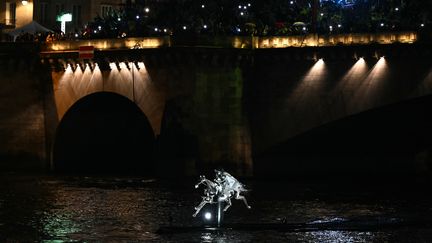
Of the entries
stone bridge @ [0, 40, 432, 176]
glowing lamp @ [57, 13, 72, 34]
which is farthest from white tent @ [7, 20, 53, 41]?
stone bridge @ [0, 40, 432, 176]

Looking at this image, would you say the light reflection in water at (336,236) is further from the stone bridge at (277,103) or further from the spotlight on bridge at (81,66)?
the spotlight on bridge at (81,66)

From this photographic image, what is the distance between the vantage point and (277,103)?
77.4 metres

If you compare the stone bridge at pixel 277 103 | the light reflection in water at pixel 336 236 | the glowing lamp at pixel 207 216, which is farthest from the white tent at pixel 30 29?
the light reflection in water at pixel 336 236

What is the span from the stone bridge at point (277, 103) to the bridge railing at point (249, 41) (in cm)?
75

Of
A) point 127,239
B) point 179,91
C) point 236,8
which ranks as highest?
point 236,8

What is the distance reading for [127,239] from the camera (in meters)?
51.5

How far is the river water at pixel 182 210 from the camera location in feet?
171

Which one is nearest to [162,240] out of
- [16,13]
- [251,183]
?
[251,183]

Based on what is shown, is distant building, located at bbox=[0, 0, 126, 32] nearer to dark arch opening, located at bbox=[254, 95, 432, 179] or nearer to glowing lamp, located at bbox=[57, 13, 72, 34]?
glowing lamp, located at bbox=[57, 13, 72, 34]

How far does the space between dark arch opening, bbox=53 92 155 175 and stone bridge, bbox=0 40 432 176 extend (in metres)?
3.70

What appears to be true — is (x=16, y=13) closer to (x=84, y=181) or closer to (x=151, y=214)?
(x=84, y=181)

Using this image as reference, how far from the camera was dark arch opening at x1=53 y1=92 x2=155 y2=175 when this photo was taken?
88.4 meters

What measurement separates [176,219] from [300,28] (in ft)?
83.0

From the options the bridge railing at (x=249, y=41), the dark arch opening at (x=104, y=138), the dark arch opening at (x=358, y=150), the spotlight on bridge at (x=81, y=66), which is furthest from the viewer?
the dark arch opening at (x=104, y=138)
